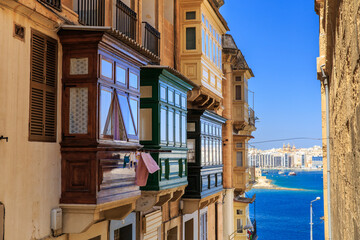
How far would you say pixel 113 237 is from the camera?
441 inches

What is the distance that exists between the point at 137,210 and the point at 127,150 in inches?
117

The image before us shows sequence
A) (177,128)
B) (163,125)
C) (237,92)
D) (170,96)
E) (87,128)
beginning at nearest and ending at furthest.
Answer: (87,128), (163,125), (170,96), (177,128), (237,92)

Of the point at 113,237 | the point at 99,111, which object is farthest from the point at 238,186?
the point at 99,111

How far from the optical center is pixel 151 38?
14469 mm

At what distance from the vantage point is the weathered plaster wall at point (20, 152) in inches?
284

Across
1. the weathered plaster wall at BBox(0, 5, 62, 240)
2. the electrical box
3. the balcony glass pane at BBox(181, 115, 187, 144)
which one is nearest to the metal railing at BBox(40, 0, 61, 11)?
the weathered plaster wall at BBox(0, 5, 62, 240)

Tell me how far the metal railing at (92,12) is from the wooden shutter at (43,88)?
5.55ft

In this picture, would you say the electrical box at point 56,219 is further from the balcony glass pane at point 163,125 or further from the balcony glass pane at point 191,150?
the balcony glass pane at point 191,150

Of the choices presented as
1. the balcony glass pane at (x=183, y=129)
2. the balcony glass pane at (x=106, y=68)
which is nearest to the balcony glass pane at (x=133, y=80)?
the balcony glass pane at (x=106, y=68)

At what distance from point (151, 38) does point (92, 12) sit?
13.2 ft

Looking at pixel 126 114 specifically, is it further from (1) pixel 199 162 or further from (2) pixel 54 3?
(1) pixel 199 162

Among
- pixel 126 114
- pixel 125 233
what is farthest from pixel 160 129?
pixel 125 233

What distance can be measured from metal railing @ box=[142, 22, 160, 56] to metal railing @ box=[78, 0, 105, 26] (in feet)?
10.4

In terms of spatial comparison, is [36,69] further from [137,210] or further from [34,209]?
[137,210]
